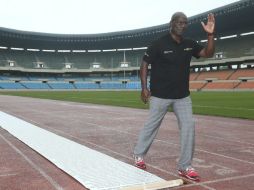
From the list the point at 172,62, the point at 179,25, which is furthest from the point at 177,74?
the point at 179,25

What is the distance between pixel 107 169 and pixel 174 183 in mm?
1334

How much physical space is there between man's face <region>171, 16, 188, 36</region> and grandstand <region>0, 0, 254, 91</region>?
6261cm

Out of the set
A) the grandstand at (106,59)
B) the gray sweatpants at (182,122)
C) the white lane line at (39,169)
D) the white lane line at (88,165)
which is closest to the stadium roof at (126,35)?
the grandstand at (106,59)

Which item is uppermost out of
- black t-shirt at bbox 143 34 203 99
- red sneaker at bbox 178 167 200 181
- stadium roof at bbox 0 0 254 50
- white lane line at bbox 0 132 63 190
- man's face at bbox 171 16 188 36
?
stadium roof at bbox 0 0 254 50

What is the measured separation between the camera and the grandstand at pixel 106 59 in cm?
7175

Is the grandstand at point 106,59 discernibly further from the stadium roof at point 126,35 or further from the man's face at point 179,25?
the man's face at point 179,25

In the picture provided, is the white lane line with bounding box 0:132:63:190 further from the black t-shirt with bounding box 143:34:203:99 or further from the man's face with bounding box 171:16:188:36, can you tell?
the man's face with bounding box 171:16:188:36

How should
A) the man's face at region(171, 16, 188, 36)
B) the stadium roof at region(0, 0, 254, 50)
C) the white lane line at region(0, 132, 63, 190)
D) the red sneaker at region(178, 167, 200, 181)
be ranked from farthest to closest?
1. the stadium roof at region(0, 0, 254, 50)
2. the man's face at region(171, 16, 188, 36)
3. the red sneaker at region(178, 167, 200, 181)
4. the white lane line at region(0, 132, 63, 190)

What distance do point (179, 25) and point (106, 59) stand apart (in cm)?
9684

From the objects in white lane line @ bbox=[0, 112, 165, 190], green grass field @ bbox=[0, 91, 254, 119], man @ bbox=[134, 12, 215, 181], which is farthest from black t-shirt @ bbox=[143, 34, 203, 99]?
green grass field @ bbox=[0, 91, 254, 119]

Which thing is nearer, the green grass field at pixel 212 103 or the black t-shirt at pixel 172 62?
the black t-shirt at pixel 172 62

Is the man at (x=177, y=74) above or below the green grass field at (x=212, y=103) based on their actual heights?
above

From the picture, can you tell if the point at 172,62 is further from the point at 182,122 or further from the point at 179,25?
→ the point at 182,122

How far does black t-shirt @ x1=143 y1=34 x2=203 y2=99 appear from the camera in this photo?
539 cm
